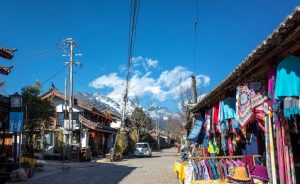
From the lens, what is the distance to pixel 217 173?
35.2 feet

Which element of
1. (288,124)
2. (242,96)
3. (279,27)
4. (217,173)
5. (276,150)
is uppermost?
(279,27)

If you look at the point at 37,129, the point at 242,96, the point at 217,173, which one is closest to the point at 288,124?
the point at 242,96

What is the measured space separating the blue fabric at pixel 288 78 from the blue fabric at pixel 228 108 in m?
4.39

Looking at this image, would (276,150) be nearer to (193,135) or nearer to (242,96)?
(242,96)

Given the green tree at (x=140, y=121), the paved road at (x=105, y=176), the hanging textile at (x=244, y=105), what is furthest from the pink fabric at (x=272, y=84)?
the green tree at (x=140, y=121)

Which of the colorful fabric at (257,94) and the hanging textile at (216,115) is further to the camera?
the hanging textile at (216,115)

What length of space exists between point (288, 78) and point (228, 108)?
15.6 feet

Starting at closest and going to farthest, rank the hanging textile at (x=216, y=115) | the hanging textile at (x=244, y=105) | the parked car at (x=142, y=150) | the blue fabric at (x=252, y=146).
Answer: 1. the hanging textile at (x=244, y=105)
2. the blue fabric at (x=252, y=146)
3. the hanging textile at (x=216, y=115)
4. the parked car at (x=142, y=150)

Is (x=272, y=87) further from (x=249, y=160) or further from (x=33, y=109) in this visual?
(x=33, y=109)

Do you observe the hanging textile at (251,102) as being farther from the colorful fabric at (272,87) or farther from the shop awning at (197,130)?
the shop awning at (197,130)

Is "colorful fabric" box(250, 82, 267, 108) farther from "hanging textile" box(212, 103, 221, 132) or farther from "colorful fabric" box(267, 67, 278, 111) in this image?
"hanging textile" box(212, 103, 221, 132)

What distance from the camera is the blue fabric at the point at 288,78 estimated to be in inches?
244

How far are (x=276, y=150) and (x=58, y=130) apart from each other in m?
38.5

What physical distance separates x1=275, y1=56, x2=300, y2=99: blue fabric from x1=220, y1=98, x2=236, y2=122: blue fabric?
439cm
